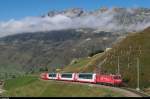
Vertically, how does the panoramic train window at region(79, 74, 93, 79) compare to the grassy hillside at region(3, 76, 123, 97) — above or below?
above

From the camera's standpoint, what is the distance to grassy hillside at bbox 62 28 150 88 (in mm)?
136875

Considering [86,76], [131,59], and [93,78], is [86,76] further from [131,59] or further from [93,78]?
[131,59]

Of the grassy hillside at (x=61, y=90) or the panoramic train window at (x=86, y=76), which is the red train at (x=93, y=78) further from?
the grassy hillside at (x=61, y=90)

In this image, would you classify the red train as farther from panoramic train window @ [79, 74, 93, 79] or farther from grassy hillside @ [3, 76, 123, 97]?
grassy hillside @ [3, 76, 123, 97]

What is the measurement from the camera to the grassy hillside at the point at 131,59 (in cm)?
13688

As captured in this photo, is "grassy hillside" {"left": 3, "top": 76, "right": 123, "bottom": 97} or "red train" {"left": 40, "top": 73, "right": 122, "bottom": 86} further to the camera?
"red train" {"left": 40, "top": 73, "right": 122, "bottom": 86}

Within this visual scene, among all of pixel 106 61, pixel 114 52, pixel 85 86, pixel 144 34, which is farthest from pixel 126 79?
pixel 144 34

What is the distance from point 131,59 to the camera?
516 feet

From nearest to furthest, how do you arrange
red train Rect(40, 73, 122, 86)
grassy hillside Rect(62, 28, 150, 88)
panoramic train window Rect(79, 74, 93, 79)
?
1. red train Rect(40, 73, 122, 86)
2. grassy hillside Rect(62, 28, 150, 88)
3. panoramic train window Rect(79, 74, 93, 79)

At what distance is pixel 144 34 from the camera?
624ft

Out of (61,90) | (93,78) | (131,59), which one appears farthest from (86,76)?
(131,59)

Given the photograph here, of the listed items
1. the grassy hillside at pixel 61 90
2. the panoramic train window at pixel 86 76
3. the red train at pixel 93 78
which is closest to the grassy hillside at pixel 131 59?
the red train at pixel 93 78

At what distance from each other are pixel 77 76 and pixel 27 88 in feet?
72.5

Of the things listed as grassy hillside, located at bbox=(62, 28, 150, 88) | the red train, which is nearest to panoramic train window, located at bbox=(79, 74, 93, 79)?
the red train
